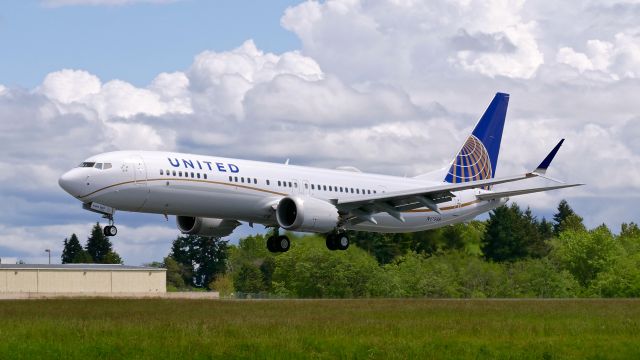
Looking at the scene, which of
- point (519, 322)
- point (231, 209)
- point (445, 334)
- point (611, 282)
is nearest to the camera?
point (445, 334)

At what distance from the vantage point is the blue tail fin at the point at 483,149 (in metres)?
78.3

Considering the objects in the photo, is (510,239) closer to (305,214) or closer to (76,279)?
(76,279)

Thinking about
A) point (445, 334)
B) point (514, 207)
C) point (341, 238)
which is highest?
point (514, 207)

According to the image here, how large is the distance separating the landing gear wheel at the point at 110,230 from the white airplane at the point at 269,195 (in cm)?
6

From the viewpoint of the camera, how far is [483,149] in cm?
8025

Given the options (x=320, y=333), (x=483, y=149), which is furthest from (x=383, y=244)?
(x=320, y=333)

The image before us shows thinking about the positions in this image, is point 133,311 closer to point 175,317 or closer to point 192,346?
point 175,317

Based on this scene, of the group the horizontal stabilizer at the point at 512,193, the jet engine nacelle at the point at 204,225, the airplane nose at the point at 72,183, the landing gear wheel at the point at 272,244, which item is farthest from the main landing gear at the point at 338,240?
the airplane nose at the point at 72,183

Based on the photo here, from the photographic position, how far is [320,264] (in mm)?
124375

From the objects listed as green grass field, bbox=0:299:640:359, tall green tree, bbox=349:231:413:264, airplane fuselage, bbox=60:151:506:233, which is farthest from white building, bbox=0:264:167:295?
airplane fuselage, bbox=60:151:506:233

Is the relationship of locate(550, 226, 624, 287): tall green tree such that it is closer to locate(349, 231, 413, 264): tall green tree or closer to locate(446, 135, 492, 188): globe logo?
locate(349, 231, 413, 264): tall green tree

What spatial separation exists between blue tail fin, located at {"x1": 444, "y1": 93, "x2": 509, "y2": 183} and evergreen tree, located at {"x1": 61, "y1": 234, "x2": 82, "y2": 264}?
406ft

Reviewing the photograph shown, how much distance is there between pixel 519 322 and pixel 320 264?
228ft

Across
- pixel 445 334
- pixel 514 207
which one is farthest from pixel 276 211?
pixel 514 207
